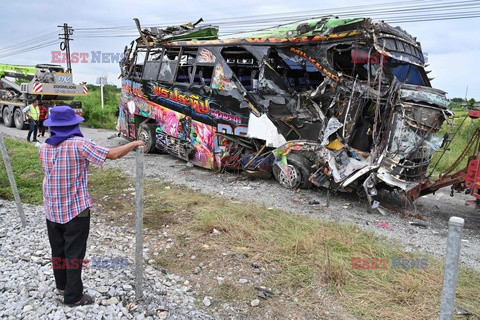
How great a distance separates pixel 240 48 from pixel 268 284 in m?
5.36

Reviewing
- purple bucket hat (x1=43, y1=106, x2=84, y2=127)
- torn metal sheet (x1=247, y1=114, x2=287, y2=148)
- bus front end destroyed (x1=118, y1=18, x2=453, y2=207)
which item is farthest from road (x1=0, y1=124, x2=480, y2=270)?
purple bucket hat (x1=43, y1=106, x2=84, y2=127)

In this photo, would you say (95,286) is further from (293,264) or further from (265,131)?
(265,131)

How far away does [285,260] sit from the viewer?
Answer: 164 inches

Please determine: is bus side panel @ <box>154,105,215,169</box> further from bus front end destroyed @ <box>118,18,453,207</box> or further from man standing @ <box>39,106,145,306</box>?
man standing @ <box>39,106,145,306</box>

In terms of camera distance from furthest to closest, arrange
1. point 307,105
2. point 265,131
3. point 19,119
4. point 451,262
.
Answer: point 19,119 → point 265,131 → point 307,105 → point 451,262

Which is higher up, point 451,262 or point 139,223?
point 451,262

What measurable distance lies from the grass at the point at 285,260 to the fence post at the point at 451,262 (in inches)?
51.7

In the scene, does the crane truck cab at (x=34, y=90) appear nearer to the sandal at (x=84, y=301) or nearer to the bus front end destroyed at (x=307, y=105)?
the bus front end destroyed at (x=307, y=105)

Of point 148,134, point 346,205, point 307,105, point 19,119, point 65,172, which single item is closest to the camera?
point 65,172

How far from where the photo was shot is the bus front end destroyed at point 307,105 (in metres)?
5.86

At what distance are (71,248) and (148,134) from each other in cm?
718

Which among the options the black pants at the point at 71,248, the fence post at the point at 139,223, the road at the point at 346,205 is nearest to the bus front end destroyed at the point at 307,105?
the road at the point at 346,205

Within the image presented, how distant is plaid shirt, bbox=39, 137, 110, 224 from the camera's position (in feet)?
9.78

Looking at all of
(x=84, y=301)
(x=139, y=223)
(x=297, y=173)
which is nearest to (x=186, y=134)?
(x=297, y=173)
